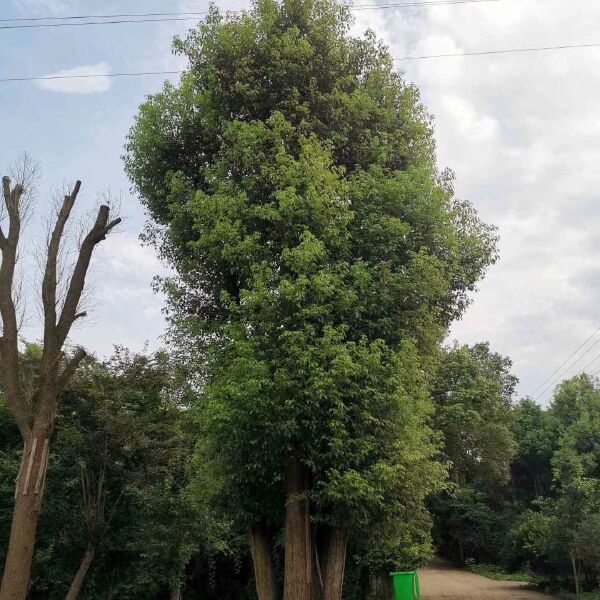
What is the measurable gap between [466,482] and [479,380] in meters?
19.3

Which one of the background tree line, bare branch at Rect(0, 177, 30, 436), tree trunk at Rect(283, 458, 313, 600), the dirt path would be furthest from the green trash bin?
bare branch at Rect(0, 177, 30, 436)

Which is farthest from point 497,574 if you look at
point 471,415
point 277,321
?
point 277,321

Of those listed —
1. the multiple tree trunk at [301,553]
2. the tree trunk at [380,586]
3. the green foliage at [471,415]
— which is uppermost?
the green foliage at [471,415]

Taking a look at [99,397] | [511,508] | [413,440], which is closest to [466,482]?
[511,508]

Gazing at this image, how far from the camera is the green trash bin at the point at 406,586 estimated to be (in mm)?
13086

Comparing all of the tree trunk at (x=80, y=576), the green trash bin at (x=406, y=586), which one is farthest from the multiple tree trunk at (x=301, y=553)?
the tree trunk at (x=80, y=576)

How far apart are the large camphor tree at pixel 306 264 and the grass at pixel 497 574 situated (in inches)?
792

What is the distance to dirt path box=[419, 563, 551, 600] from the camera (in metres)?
20.5

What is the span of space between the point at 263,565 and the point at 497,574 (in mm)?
24261

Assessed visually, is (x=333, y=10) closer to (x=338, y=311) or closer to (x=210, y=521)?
(x=338, y=311)

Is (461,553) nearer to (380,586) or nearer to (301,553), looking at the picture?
(380,586)

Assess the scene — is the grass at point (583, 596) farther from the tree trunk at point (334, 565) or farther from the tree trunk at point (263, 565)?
the tree trunk at point (263, 565)

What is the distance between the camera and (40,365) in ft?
29.2

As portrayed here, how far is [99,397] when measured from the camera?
44.4 ft
